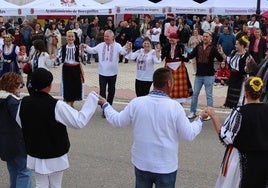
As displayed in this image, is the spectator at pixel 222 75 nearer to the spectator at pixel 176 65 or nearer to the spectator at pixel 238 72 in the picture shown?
the spectator at pixel 176 65

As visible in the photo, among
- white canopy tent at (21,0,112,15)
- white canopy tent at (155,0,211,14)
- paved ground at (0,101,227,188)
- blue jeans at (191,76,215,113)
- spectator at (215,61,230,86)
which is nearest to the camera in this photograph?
paved ground at (0,101,227,188)

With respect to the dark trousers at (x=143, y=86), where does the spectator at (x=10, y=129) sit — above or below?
above

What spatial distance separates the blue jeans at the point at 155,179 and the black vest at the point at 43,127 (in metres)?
0.71

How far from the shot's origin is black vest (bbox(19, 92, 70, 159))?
15.1 ft

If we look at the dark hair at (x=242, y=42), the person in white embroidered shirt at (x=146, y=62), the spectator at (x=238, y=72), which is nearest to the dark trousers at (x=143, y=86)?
the person in white embroidered shirt at (x=146, y=62)

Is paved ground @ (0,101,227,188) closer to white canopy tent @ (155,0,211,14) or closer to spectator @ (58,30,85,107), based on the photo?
spectator @ (58,30,85,107)

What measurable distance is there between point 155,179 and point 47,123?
1.01 m

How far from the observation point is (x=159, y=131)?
4.38 m

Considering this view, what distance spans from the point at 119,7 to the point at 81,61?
8.62 m

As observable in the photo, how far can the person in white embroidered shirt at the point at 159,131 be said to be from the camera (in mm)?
4359

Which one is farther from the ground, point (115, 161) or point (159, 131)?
point (159, 131)

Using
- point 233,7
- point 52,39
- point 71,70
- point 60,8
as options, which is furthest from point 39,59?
point 52,39

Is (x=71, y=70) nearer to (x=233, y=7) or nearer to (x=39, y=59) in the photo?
(x=39, y=59)

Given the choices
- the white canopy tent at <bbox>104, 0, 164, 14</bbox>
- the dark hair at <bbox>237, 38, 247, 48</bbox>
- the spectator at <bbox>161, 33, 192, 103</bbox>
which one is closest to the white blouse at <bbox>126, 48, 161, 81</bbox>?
the spectator at <bbox>161, 33, 192, 103</bbox>
